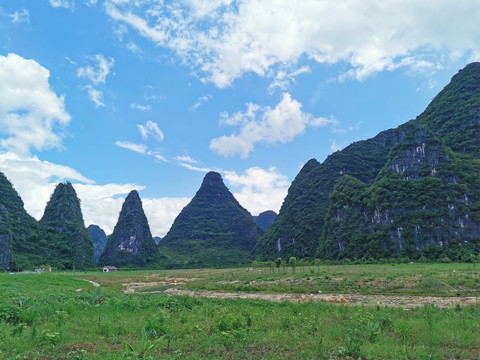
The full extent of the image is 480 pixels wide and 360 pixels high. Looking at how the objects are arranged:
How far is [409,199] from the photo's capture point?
7769 cm

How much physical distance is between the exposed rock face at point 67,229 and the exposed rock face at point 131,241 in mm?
17589

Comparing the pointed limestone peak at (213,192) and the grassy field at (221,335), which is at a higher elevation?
the pointed limestone peak at (213,192)

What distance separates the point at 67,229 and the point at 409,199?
11806 cm

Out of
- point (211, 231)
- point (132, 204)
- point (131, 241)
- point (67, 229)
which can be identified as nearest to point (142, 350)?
point (67, 229)

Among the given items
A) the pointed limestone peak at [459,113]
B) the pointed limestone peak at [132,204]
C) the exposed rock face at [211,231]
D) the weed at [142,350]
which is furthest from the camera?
the pointed limestone peak at [132,204]

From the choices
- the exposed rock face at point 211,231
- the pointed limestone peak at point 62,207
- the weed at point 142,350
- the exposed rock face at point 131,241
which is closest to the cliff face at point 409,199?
the exposed rock face at point 211,231

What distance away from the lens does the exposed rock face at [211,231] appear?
129m

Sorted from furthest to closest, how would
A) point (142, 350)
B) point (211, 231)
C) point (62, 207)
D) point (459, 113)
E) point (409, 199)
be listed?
point (211, 231)
point (62, 207)
point (459, 113)
point (409, 199)
point (142, 350)

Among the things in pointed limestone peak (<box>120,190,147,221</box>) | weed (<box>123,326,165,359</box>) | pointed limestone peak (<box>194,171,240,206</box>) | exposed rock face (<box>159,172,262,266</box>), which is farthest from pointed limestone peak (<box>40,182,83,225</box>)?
weed (<box>123,326,165,359</box>)

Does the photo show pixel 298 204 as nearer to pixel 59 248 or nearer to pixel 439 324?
pixel 59 248

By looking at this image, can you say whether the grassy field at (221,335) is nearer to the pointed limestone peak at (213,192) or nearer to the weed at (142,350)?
the weed at (142,350)

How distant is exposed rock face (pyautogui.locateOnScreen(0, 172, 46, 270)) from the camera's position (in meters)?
70.5

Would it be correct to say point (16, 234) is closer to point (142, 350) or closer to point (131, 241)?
point (131, 241)

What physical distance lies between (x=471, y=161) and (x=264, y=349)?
10078cm
